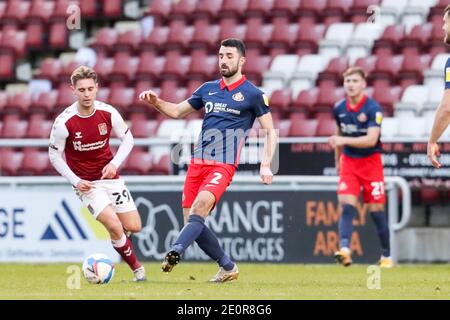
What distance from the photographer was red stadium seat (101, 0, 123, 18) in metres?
22.0

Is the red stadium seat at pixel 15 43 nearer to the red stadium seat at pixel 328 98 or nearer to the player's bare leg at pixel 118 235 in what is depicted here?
the red stadium seat at pixel 328 98

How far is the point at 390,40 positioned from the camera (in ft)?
61.7

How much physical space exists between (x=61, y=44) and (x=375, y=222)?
377 inches

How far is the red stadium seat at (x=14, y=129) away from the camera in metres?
19.8

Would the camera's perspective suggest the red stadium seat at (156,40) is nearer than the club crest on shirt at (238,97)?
No

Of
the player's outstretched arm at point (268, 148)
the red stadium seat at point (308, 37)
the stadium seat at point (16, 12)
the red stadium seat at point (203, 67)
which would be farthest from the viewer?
the stadium seat at point (16, 12)

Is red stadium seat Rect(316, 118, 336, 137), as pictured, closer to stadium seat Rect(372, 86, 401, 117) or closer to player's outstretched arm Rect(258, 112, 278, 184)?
stadium seat Rect(372, 86, 401, 117)

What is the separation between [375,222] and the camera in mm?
14133

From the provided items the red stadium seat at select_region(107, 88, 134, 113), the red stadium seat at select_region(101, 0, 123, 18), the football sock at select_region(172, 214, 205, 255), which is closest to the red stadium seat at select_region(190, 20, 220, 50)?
the red stadium seat at select_region(107, 88, 134, 113)

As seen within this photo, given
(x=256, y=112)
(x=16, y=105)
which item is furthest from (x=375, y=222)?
(x=16, y=105)

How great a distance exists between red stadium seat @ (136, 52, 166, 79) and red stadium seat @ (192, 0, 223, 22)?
1044 mm

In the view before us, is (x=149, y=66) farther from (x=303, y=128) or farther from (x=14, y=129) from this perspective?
(x=303, y=128)

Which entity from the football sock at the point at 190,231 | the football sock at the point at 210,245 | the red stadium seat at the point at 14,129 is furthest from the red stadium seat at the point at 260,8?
the football sock at the point at 190,231

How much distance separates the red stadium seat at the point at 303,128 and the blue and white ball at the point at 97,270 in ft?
23.5
